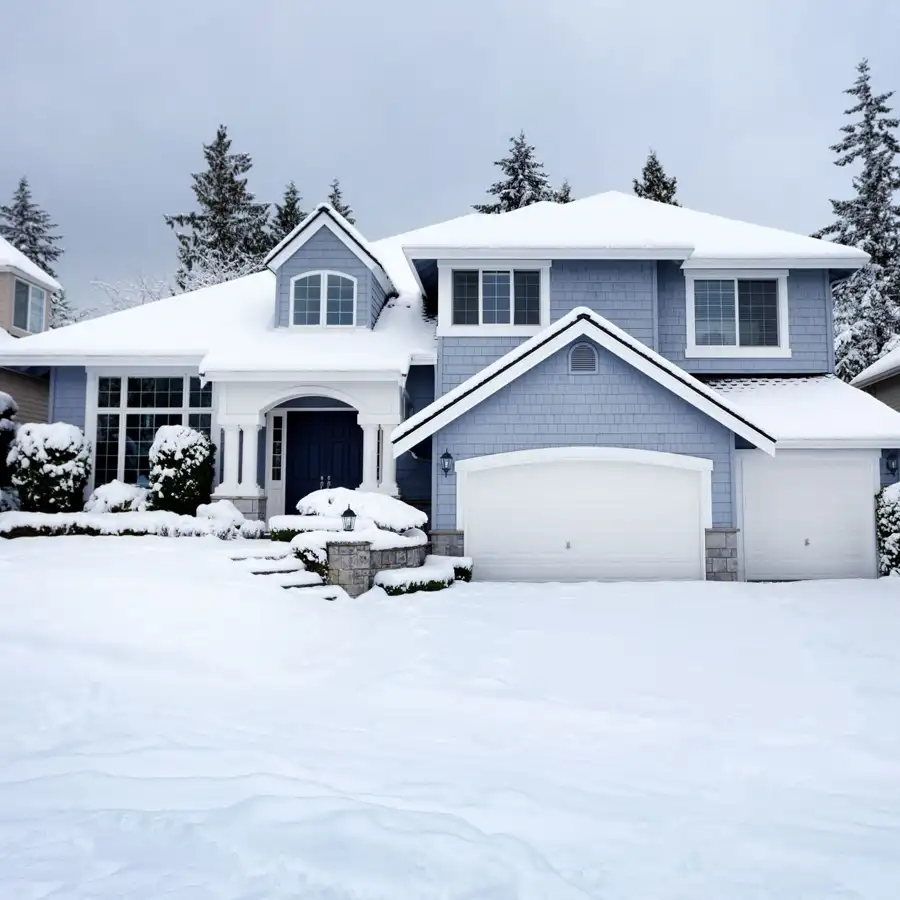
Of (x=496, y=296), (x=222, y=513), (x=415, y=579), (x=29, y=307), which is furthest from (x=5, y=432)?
(x=496, y=296)

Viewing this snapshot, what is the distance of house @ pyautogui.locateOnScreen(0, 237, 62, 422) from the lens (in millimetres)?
17547

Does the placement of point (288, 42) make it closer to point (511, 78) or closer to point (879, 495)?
point (511, 78)

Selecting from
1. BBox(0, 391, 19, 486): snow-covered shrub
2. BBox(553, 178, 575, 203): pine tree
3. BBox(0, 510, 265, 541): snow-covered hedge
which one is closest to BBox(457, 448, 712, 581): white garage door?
BBox(0, 510, 265, 541): snow-covered hedge

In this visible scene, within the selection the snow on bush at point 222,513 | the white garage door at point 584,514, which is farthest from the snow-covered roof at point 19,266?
the white garage door at point 584,514

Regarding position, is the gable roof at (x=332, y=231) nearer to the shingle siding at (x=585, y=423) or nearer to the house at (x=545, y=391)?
the house at (x=545, y=391)

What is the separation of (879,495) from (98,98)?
96.4 m

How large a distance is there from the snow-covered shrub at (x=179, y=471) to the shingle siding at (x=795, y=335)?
9.21 m

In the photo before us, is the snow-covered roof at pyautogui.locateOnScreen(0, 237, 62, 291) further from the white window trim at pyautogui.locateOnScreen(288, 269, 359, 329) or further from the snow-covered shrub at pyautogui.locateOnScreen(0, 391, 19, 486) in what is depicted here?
the white window trim at pyautogui.locateOnScreen(288, 269, 359, 329)

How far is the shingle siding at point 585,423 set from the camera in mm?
12258

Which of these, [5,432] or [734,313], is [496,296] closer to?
[734,313]

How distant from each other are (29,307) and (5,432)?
7436 mm

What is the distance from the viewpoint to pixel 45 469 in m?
13.1

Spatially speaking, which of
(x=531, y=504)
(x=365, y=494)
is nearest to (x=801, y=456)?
(x=531, y=504)

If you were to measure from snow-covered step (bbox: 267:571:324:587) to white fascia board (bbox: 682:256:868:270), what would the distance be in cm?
947
